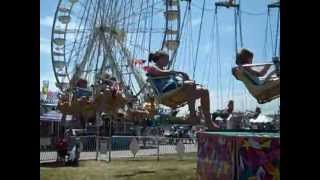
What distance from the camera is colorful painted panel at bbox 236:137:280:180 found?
7.88m

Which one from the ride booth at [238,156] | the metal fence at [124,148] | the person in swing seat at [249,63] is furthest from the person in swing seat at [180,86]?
the metal fence at [124,148]

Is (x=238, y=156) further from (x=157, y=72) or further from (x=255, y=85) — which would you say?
(x=157, y=72)

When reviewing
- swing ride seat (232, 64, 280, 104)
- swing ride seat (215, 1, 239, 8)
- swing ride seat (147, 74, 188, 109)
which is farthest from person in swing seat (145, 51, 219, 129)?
swing ride seat (215, 1, 239, 8)

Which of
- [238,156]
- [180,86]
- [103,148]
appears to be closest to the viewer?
[238,156]

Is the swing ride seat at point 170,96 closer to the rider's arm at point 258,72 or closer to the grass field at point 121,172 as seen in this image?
the rider's arm at point 258,72

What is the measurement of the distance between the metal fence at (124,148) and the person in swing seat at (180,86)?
5.57 m

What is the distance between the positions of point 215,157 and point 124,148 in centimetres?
1235

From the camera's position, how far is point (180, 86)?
12250 mm

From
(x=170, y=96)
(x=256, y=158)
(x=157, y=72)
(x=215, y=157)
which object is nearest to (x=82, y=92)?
(x=157, y=72)

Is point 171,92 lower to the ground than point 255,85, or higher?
lower

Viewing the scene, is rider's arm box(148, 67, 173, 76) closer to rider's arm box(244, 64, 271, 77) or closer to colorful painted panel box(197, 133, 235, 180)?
rider's arm box(244, 64, 271, 77)

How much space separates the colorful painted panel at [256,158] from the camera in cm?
788
